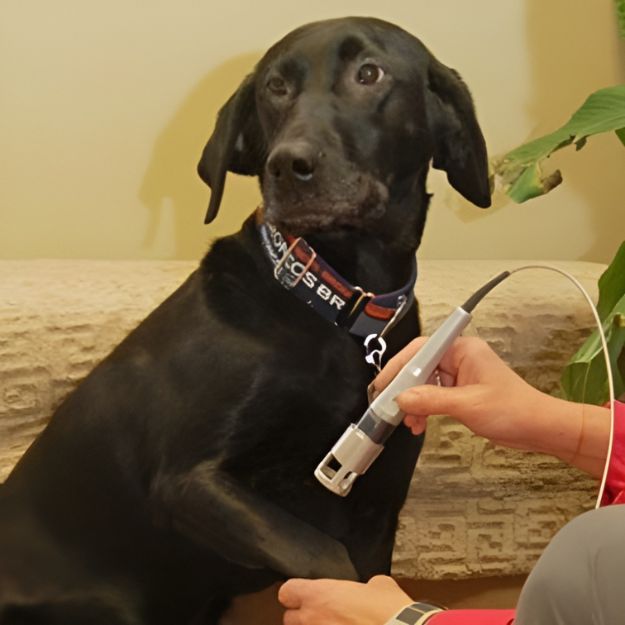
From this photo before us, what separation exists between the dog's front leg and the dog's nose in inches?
12.7

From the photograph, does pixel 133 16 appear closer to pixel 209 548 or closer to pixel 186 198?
pixel 186 198

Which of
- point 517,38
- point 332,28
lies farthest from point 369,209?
point 517,38

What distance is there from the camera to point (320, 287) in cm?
116

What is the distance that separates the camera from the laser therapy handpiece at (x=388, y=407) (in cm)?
94

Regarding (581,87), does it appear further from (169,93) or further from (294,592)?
(294,592)

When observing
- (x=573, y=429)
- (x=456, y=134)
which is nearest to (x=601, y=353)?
(x=456, y=134)

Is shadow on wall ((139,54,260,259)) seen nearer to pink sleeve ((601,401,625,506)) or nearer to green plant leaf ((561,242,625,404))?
green plant leaf ((561,242,625,404))

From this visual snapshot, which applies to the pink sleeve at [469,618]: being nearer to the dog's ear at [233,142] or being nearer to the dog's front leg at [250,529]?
the dog's front leg at [250,529]

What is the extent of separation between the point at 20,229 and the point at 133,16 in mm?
456

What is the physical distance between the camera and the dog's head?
3.64ft

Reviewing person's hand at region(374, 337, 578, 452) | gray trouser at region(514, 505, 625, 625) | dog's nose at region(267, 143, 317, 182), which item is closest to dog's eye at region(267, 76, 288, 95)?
dog's nose at region(267, 143, 317, 182)

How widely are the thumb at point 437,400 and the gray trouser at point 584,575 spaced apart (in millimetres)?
283

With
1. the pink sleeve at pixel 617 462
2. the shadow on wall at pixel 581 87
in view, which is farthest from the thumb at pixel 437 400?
the shadow on wall at pixel 581 87

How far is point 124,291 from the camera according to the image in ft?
5.16
